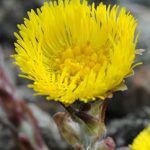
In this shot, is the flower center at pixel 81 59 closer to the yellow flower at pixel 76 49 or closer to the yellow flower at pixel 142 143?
the yellow flower at pixel 76 49

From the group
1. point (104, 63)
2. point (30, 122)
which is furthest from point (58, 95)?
point (30, 122)

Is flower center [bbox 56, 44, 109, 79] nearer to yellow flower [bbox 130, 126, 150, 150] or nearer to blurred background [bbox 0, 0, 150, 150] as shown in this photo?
yellow flower [bbox 130, 126, 150, 150]

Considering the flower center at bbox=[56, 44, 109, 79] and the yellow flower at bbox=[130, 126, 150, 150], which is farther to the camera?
the flower center at bbox=[56, 44, 109, 79]

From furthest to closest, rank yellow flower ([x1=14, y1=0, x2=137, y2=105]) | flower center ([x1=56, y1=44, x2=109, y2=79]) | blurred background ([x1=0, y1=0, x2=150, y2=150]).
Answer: blurred background ([x1=0, y1=0, x2=150, y2=150])
flower center ([x1=56, y1=44, x2=109, y2=79])
yellow flower ([x1=14, y1=0, x2=137, y2=105])

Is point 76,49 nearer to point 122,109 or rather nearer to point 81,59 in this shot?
→ point 81,59

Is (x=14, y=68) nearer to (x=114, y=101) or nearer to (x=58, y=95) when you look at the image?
(x=114, y=101)

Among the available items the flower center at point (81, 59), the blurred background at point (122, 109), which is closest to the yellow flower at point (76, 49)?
the flower center at point (81, 59)

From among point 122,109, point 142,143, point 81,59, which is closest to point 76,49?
point 81,59

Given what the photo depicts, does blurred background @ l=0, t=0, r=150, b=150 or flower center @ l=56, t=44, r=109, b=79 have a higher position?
flower center @ l=56, t=44, r=109, b=79

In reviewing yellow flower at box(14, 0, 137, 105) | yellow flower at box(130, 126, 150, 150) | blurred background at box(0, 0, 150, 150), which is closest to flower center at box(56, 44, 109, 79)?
yellow flower at box(14, 0, 137, 105)
